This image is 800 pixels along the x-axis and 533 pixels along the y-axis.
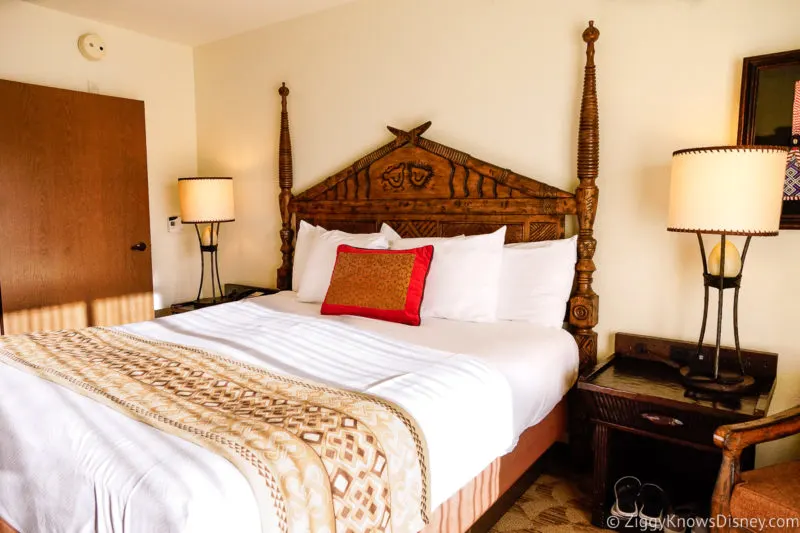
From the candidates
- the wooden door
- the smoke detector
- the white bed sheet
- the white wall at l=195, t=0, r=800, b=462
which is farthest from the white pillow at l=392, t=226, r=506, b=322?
the smoke detector

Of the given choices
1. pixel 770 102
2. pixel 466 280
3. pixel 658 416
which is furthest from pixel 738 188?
pixel 466 280

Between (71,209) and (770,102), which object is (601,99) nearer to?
(770,102)

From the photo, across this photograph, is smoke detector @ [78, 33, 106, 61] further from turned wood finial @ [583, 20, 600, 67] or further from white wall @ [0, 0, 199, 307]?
turned wood finial @ [583, 20, 600, 67]

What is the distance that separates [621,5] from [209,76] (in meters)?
3.01

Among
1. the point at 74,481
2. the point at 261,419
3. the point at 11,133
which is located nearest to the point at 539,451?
the point at 261,419

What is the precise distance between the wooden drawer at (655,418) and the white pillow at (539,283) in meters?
0.45

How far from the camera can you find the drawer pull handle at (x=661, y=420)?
5.89ft

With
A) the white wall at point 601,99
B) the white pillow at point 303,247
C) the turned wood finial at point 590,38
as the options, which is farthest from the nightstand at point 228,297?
the turned wood finial at point 590,38

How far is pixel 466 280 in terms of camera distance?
238 cm

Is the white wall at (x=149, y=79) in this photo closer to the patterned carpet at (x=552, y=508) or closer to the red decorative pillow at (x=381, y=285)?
the red decorative pillow at (x=381, y=285)

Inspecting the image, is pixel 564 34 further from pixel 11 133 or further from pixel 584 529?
pixel 11 133

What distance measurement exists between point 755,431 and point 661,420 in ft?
1.24

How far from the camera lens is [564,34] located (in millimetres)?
2441

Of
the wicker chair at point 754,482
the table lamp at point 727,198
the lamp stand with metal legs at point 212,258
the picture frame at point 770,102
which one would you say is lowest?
the wicker chair at point 754,482
